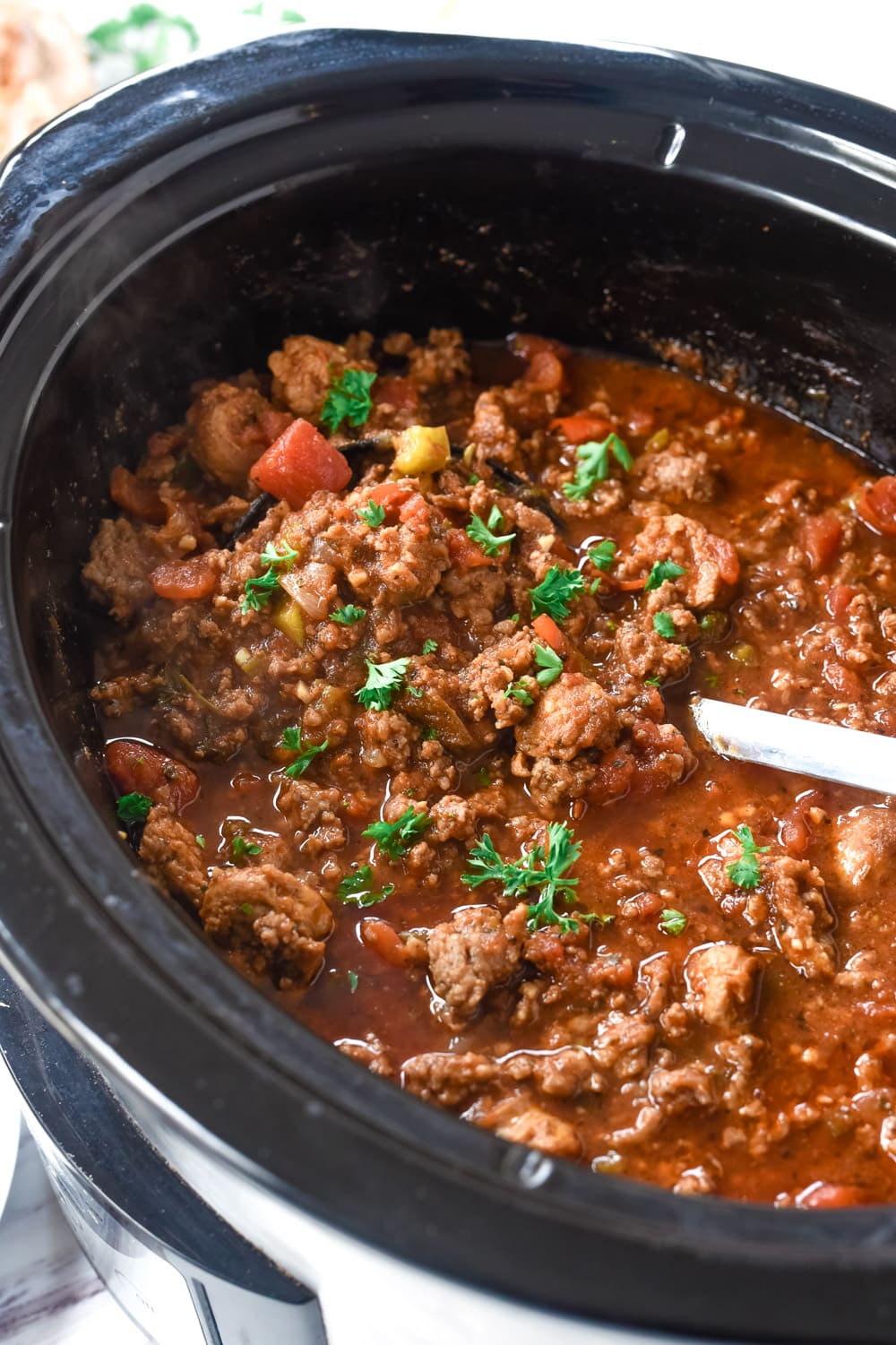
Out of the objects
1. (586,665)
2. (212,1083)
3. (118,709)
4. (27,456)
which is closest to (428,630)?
(586,665)

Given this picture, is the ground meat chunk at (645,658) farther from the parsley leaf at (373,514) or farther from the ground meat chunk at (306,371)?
the ground meat chunk at (306,371)

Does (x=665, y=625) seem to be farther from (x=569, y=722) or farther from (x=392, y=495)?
(x=392, y=495)

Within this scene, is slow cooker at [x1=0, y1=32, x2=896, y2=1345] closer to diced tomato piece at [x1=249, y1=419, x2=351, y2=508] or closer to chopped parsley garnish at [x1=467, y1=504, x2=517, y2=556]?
diced tomato piece at [x1=249, y1=419, x2=351, y2=508]

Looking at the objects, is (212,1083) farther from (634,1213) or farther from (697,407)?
(697,407)

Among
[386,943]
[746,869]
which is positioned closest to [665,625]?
[746,869]

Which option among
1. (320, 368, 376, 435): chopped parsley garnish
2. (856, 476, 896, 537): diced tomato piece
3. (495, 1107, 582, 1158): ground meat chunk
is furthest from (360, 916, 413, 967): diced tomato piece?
(856, 476, 896, 537): diced tomato piece

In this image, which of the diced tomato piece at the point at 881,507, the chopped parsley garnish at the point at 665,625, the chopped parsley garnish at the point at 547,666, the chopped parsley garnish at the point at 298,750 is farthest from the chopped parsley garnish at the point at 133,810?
the diced tomato piece at the point at 881,507

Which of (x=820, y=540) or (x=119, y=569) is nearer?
(x=119, y=569)
